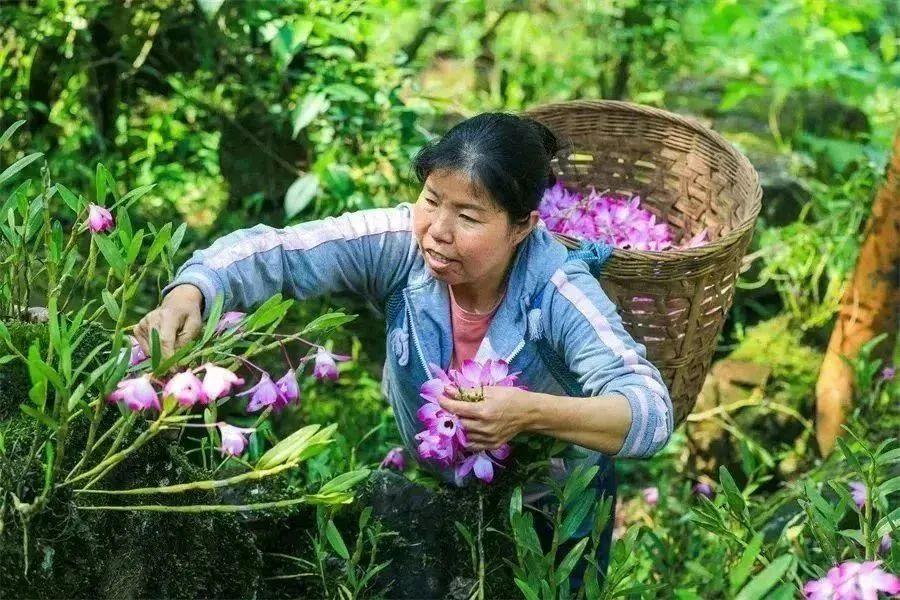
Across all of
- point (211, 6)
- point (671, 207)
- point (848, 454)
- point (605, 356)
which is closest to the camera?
point (848, 454)

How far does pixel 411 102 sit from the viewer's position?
3613mm

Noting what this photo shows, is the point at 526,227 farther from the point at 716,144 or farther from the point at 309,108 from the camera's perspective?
the point at 309,108

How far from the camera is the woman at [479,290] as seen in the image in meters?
1.76

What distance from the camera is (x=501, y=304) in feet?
6.83

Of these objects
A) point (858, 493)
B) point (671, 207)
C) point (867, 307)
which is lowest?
point (867, 307)

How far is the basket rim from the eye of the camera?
7.27 feet

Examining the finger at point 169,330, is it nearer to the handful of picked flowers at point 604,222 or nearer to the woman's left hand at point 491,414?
the woman's left hand at point 491,414

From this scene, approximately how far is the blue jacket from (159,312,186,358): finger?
0.50 feet

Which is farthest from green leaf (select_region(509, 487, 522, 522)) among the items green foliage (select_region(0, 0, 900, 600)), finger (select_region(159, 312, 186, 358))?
finger (select_region(159, 312, 186, 358))

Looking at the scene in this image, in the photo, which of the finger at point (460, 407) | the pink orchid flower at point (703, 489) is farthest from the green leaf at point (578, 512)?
the pink orchid flower at point (703, 489)

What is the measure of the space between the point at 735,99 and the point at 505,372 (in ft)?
11.4

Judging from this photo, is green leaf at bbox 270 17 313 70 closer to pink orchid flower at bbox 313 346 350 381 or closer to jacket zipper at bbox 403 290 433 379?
jacket zipper at bbox 403 290 433 379

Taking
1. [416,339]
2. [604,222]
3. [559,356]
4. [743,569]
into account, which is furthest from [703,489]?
[743,569]

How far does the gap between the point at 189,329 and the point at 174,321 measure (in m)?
0.03
